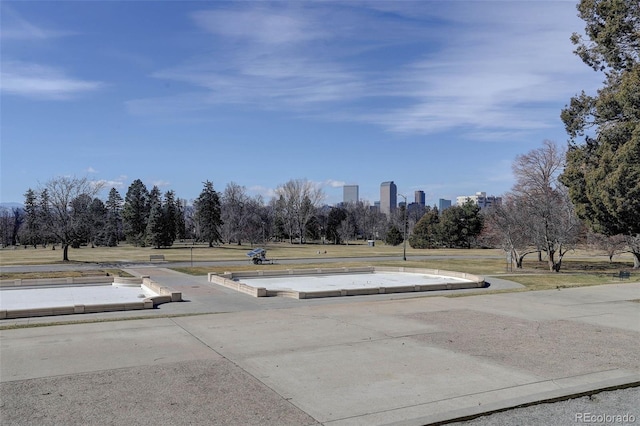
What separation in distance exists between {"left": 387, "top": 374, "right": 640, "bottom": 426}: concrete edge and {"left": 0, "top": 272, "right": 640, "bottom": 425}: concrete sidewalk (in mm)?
30

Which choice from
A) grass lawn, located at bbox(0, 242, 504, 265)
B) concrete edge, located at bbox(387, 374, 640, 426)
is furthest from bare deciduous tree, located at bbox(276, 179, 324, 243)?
concrete edge, located at bbox(387, 374, 640, 426)

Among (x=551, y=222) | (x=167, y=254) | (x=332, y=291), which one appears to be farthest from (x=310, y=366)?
(x=167, y=254)

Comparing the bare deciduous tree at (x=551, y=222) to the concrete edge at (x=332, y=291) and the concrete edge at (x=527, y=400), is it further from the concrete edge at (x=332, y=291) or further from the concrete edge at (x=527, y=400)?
the concrete edge at (x=527, y=400)

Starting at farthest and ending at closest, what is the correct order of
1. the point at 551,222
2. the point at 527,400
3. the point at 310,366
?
the point at 551,222, the point at 310,366, the point at 527,400

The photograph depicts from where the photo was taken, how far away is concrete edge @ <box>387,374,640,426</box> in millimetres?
6152

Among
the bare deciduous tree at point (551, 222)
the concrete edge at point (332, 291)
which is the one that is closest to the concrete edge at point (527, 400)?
the concrete edge at point (332, 291)

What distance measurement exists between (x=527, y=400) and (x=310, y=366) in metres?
3.56

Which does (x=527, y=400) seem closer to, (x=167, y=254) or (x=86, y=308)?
(x=86, y=308)

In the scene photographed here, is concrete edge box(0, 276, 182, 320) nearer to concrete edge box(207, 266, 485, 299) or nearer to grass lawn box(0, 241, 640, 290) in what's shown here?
concrete edge box(207, 266, 485, 299)

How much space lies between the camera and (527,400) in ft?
22.6

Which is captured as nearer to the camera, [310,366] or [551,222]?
[310,366]

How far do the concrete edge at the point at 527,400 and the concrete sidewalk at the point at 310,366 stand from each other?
30 mm

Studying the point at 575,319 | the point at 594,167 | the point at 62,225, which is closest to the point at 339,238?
the point at 62,225

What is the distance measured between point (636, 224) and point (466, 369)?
65.5ft
